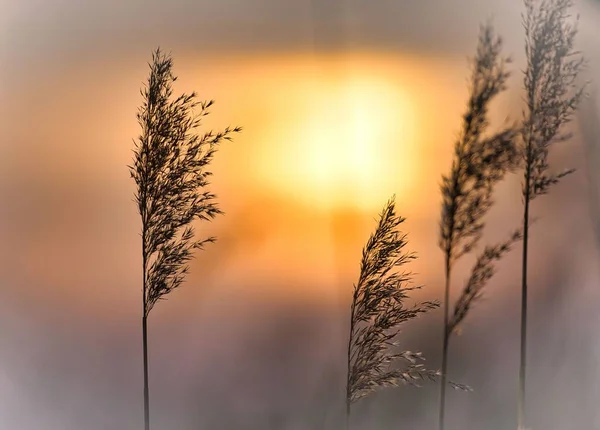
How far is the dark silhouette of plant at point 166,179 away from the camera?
24.3 inches

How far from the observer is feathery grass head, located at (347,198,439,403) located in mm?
707

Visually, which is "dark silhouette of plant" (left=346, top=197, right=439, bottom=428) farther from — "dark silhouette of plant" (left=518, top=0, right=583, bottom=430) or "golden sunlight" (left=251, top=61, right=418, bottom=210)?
"dark silhouette of plant" (left=518, top=0, right=583, bottom=430)

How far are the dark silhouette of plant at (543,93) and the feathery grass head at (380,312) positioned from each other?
0.78 ft

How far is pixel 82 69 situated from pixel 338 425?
2.05 ft

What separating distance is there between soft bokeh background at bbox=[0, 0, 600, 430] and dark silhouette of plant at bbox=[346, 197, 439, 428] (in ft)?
0.06

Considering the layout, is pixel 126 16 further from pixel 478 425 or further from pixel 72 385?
pixel 478 425

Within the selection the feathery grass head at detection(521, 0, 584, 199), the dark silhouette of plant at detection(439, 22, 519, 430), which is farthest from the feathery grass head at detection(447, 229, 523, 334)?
the feathery grass head at detection(521, 0, 584, 199)

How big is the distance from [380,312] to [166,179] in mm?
374

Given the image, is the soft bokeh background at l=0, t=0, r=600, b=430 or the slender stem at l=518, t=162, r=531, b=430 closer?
the soft bokeh background at l=0, t=0, r=600, b=430

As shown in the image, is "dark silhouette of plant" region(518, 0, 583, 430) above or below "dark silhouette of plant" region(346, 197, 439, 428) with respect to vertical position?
above

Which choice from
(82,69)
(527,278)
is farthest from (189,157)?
(527,278)

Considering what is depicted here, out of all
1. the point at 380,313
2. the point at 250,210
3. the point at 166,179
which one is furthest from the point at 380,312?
the point at 166,179

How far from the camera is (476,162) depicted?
757mm

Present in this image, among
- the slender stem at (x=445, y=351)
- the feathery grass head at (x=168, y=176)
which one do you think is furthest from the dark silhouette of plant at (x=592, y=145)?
the feathery grass head at (x=168, y=176)
